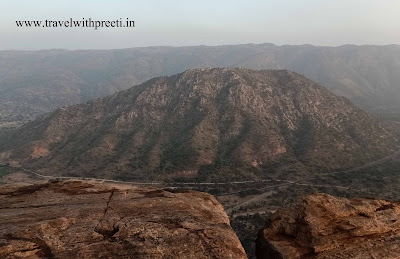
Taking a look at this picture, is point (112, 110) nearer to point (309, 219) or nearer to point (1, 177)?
point (1, 177)

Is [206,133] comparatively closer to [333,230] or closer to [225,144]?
[225,144]

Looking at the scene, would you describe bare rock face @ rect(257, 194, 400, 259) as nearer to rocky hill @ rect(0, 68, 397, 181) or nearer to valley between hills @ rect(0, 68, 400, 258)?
valley between hills @ rect(0, 68, 400, 258)

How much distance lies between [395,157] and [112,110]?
136598mm

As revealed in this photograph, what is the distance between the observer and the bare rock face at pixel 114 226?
21594mm

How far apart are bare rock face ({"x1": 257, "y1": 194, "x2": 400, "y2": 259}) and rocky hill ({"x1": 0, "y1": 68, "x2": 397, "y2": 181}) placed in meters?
93.1

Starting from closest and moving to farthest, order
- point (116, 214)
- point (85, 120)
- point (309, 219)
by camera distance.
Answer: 1. point (116, 214)
2. point (309, 219)
3. point (85, 120)

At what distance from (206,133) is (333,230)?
4722 inches

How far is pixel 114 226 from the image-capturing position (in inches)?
973

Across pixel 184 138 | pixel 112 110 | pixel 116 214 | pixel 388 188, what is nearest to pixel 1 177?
pixel 112 110

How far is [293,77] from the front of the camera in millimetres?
191250

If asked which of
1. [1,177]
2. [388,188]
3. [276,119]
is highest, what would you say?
[276,119]

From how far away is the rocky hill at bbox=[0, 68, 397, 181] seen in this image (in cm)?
13612

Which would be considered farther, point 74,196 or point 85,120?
point 85,120

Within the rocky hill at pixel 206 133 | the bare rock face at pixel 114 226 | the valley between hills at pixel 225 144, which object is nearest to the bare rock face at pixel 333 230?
the bare rock face at pixel 114 226
